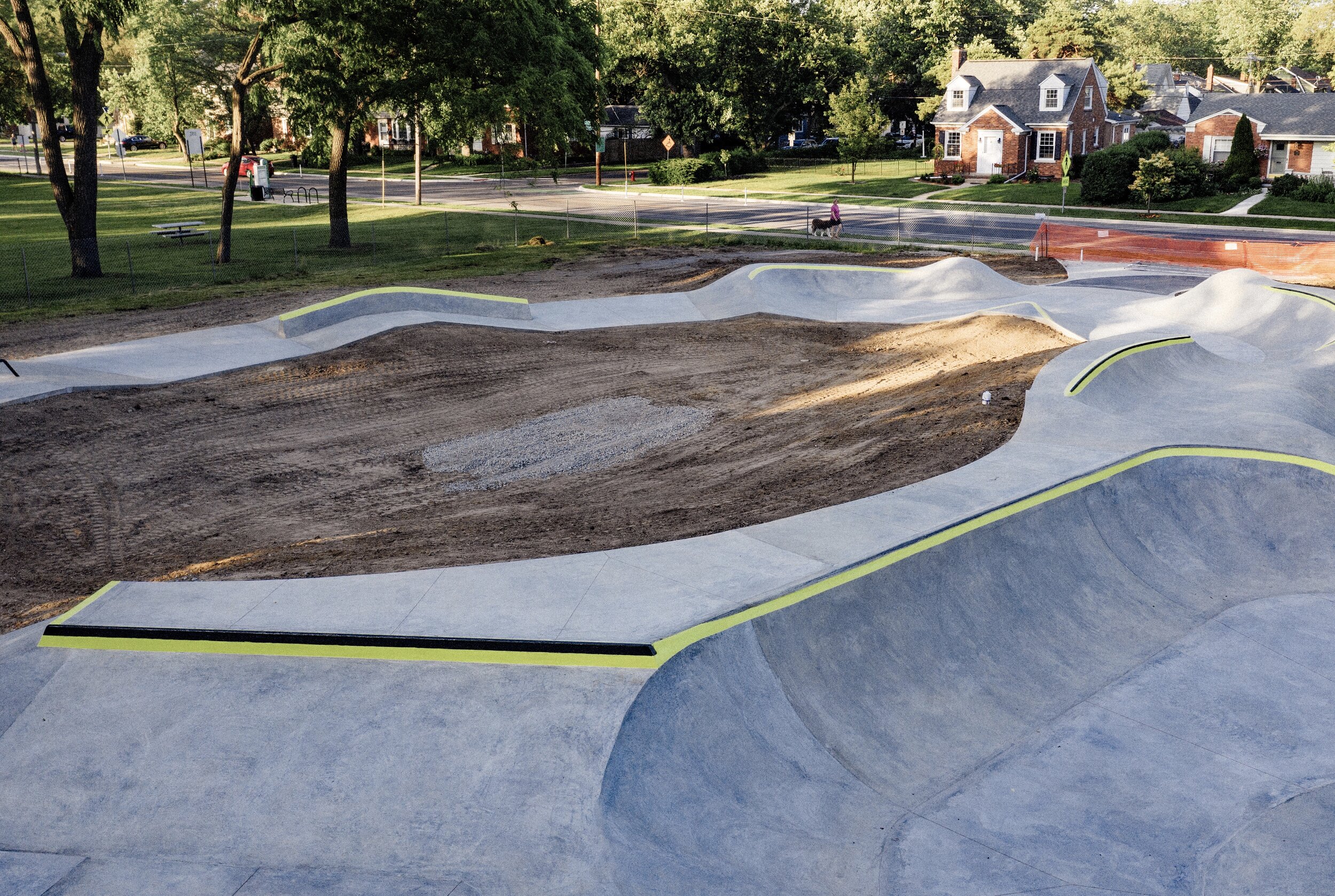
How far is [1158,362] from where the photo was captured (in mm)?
16797

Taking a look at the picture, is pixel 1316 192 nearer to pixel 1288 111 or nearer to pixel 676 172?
pixel 1288 111

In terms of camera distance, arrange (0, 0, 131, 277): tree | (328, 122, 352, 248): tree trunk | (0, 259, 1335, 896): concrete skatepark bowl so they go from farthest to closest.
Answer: (328, 122, 352, 248): tree trunk < (0, 0, 131, 277): tree < (0, 259, 1335, 896): concrete skatepark bowl

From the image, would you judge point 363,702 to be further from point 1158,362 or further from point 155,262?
point 155,262

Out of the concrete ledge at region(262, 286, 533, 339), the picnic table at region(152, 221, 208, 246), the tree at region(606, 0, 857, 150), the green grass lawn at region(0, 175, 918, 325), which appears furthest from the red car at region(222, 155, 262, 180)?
the concrete ledge at region(262, 286, 533, 339)

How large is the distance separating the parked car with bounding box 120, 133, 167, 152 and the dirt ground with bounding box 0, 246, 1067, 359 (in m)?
89.7

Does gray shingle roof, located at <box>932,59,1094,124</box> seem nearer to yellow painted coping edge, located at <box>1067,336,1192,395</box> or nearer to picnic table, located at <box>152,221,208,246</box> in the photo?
picnic table, located at <box>152,221,208,246</box>

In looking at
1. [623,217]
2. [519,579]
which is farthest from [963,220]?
[519,579]

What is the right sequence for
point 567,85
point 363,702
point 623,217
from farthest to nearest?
point 623,217, point 567,85, point 363,702

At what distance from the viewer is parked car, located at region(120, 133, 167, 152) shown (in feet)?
346

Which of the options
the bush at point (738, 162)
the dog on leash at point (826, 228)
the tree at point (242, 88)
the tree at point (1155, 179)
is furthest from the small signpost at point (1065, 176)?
the tree at point (242, 88)

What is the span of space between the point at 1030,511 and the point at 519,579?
18.1 feet

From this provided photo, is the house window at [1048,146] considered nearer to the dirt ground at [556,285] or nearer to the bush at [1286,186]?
the bush at [1286,186]

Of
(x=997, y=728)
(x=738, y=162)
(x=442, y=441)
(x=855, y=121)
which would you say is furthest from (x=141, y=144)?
(x=997, y=728)

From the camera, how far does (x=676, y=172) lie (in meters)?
65.4
